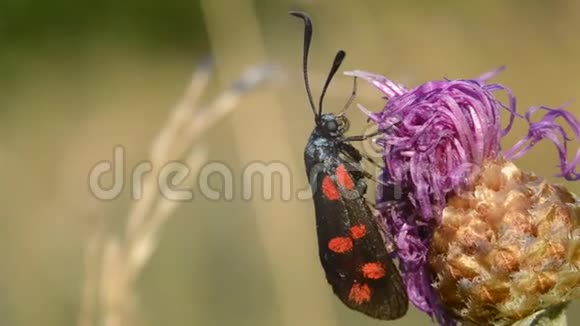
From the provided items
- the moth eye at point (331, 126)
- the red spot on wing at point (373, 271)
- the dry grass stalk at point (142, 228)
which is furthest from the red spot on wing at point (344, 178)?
the dry grass stalk at point (142, 228)

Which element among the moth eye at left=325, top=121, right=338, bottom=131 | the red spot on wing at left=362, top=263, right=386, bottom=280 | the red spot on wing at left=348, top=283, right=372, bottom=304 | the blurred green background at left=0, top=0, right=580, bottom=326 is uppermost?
the blurred green background at left=0, top=0, right=580, bottom=326

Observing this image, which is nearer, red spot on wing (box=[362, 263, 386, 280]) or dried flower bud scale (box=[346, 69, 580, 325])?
dried flower bud scale (box=[346, 69, 580, 325])

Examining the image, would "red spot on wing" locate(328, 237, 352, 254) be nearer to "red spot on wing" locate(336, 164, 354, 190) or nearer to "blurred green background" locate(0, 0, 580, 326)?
"red spot on wing" locate(336, 164, 354, 190)

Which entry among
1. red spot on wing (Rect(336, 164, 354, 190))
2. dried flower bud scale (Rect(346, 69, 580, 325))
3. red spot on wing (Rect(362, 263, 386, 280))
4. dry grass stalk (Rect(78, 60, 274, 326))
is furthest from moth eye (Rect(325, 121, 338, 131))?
dry grass stalk (Rect(78, 60, 274, 326))

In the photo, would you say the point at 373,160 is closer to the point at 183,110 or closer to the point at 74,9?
the point at 183,110

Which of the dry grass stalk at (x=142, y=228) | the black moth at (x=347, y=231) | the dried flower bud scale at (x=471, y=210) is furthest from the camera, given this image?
the dry grass stalk at (x=142, y=228)

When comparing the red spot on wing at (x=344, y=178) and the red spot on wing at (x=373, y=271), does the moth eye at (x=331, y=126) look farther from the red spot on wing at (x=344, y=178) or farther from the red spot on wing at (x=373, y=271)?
the red spot on wing at (x=373, y=271)
